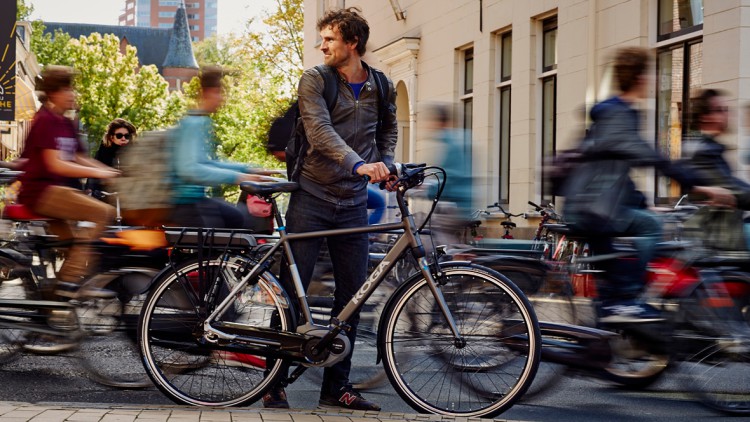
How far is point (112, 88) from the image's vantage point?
2392 inches

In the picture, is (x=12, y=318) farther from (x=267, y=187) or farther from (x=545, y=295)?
(x=545, y=295)

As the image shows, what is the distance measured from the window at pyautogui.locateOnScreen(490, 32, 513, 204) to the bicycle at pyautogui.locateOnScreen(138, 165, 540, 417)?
48.5 ft

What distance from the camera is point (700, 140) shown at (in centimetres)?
731

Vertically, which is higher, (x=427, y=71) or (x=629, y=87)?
(x=427, y=71)

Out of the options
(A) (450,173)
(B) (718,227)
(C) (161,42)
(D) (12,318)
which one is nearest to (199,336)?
(D) (12,318)

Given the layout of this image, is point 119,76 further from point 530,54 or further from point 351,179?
point 351,179

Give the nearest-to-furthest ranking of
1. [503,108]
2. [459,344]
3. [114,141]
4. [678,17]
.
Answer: [459,344], [114,141], [678,17], [503,108]

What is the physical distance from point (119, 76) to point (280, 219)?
5808 centimetres

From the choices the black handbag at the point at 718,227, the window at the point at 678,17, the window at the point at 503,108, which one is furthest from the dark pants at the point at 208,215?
the window at the point at 503,108

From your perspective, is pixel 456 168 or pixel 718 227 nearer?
A: pixel 718 227

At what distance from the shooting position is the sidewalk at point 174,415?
4617 millimetres

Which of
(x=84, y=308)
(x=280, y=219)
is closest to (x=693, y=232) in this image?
(x=280, y=219)

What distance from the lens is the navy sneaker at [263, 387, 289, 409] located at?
5.39 m

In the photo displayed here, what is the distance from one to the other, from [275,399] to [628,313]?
182 centimetres
